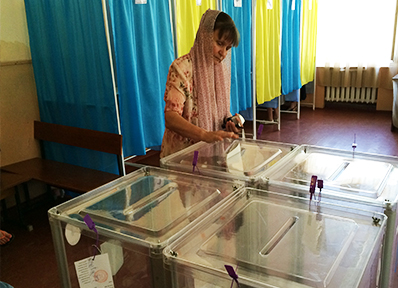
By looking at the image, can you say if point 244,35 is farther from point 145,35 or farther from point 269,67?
point 145,35

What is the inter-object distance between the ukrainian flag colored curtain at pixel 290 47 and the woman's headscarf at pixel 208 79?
3.36 metres

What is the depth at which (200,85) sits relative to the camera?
68.6 inches

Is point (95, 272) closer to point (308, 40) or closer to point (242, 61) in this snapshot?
point (242, 61)

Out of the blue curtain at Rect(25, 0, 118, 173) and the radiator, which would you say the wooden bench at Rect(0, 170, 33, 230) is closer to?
the blue curtain at Rect(25, 0, 118, 173)

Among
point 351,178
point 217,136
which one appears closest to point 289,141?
point 217,136

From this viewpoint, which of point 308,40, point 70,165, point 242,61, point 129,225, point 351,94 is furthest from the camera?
point 351,94

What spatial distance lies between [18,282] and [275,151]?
1.73 metres

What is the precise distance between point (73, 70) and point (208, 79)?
1540mm

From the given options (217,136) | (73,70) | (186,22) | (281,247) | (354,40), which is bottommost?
(281,247)

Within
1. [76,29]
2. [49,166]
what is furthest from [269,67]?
[49,166]

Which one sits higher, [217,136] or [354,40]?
[354,40]

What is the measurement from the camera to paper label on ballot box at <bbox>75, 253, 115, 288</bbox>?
96 cm

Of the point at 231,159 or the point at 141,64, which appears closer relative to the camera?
the point at 231,159

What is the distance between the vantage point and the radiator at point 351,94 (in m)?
6.08
